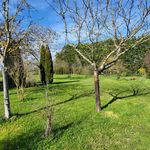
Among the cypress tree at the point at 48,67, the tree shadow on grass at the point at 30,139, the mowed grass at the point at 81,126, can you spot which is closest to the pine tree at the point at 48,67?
the cypress tree at the point at 48,67

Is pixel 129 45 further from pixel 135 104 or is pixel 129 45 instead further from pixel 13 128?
pixel 13 128

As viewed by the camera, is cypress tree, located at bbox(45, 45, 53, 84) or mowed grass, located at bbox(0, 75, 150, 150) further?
cypress tree, located at bbox(45, 45, 53, 84)

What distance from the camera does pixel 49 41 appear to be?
1956 centimetres

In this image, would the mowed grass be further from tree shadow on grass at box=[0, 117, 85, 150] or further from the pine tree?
the pine tree

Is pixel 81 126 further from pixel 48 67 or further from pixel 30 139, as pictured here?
pixel 48 67

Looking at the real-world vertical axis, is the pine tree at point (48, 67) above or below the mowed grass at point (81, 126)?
above

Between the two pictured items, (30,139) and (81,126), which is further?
(81,126)

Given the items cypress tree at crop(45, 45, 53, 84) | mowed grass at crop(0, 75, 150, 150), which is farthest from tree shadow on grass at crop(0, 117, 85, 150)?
cypress tree at crop(45, 45, 53, 84)

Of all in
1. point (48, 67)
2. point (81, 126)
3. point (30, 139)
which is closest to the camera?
point (30, 139)

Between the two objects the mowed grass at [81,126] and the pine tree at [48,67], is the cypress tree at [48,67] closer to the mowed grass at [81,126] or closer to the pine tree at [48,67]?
the pine tree at [48,67]

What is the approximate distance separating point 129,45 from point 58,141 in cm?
606

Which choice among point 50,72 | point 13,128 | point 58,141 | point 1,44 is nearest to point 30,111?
point 13,128

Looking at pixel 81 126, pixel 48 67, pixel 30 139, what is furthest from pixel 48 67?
pixel 30 139

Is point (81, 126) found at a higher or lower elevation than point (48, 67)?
lower
